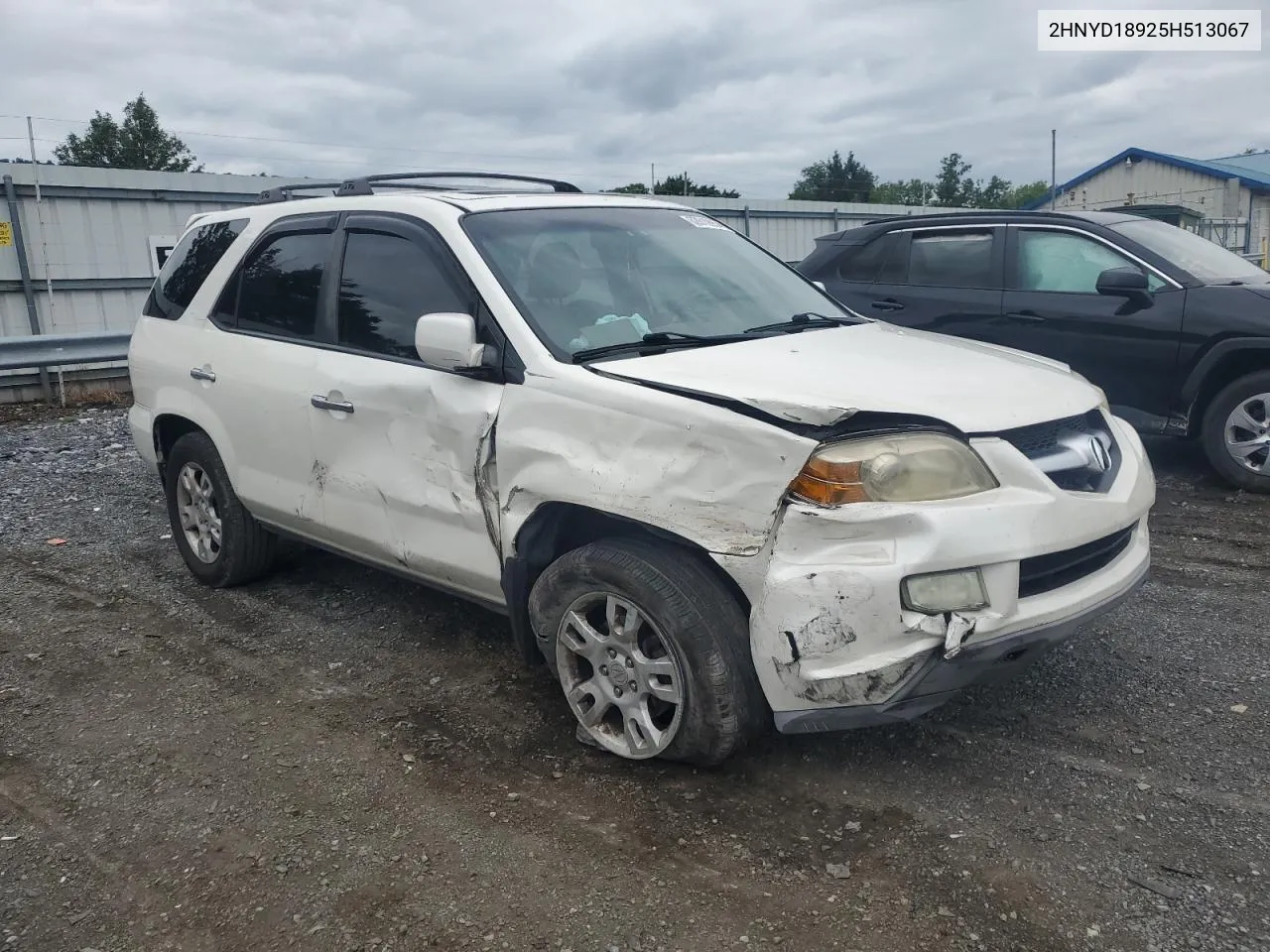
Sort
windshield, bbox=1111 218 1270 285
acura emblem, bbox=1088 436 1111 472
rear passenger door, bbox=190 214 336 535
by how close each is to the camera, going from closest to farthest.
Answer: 1. acura emblem, bbox=1088 436 1111 472
2. rear passenger door, bbox=190 214 336 535
3. windshield, bbox=1111 218 1270 285

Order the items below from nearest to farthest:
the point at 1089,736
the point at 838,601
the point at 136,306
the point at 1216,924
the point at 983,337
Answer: the point at 1216,924 → the point at 838,601 → the point at 1089,736 → the point at 983,337 → the point at 136,306

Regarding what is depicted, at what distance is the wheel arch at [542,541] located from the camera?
3.42 m

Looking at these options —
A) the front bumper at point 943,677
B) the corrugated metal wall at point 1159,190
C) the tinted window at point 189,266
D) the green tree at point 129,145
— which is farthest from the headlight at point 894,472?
the green tree at point 129,145

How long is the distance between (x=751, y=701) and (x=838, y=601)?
1.59 ft

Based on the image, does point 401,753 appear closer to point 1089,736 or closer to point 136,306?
point 1089,736

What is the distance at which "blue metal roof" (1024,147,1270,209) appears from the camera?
34.3m

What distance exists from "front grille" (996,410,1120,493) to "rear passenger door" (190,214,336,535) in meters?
2.80

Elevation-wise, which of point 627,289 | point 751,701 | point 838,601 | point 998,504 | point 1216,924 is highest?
point 627,289

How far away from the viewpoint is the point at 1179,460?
24.2 ft

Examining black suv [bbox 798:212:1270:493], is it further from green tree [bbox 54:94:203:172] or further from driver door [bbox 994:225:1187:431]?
green tree [bbox 54:94:203:172]

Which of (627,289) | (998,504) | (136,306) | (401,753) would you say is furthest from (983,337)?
(136,306)

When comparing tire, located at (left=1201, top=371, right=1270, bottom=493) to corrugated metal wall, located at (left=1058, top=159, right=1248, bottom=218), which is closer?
tire, located at (left=1201, top=371, right=1270, bottom=493)

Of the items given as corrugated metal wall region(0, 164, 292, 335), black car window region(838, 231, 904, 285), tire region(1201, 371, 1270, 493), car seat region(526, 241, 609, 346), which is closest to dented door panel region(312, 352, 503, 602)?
car seat region(526, 241, 609, 346)

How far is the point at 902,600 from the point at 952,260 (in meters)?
5.33
